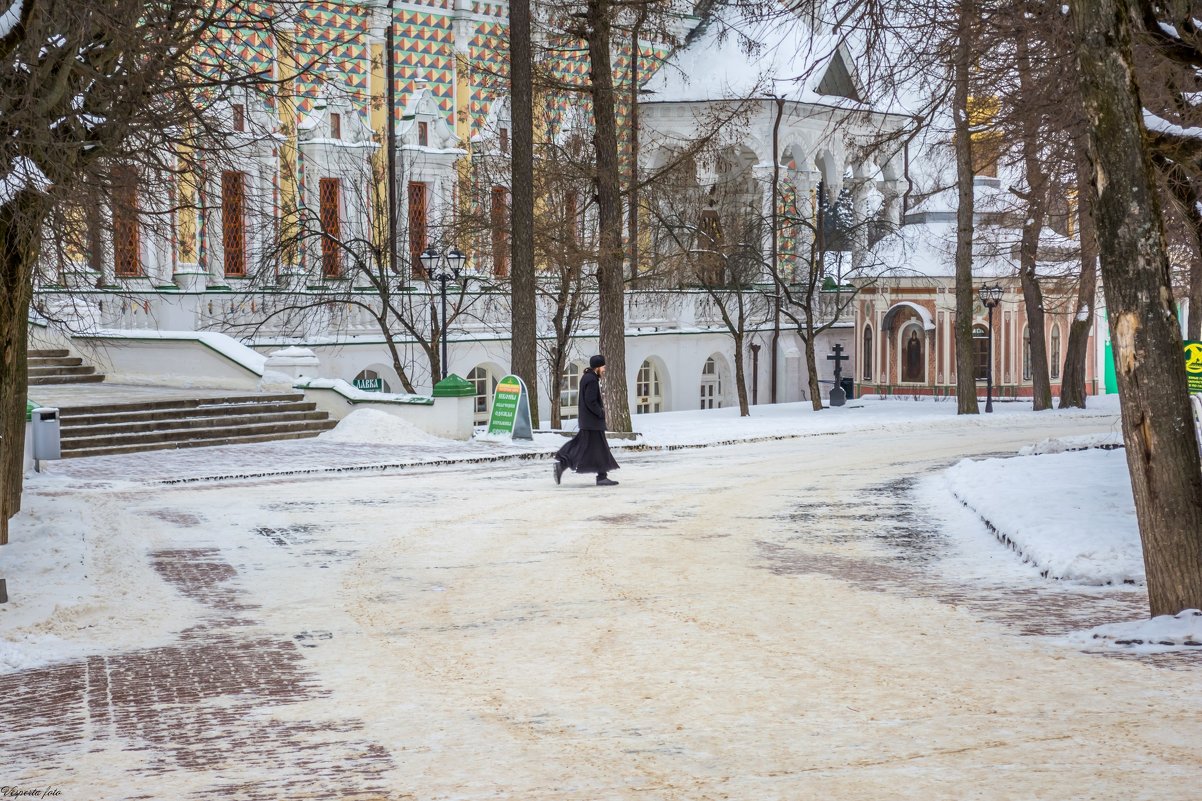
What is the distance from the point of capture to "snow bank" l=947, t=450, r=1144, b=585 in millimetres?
13172

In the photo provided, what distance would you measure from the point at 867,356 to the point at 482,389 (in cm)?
1291

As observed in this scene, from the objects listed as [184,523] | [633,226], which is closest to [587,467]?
[184,523]

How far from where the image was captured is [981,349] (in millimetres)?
48188

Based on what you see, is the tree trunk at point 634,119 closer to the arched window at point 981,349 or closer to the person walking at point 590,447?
the person walking at point 590,447

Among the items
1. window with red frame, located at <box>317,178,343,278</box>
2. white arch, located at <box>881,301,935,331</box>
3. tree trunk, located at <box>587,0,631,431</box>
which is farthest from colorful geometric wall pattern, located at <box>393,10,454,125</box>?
tree trunk, located at <box>587,0,631,431</box>

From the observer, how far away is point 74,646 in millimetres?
10680

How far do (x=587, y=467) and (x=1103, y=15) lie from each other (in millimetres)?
11396

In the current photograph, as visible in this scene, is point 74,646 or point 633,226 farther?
point 633,226

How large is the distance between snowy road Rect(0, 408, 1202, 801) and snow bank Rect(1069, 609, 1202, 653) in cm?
30

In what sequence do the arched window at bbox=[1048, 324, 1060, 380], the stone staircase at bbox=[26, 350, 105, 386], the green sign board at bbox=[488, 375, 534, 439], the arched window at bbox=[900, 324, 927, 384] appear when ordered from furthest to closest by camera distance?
1. the arched window at bbox=[900, 324, 927, 384]
2. the arched window at bbox=[1048, 324, 1060, 380]
3. the stone staircase at bbox=[26, 350, 105, 386]
4. the green sign board at bbox=[488, 375, 534, 439]

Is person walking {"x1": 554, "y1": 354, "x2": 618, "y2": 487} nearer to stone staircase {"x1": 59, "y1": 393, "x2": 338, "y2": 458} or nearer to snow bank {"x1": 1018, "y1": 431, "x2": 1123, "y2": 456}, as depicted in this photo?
snow bank {"x1": 1018, "y1": 431, "x2": 1123, "y2": 456}

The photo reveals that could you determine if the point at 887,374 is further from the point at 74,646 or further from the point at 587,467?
the point at 74,646

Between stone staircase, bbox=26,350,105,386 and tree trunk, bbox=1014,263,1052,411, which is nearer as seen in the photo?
stone staircase, bbox=26,350,105,386

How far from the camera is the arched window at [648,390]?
162 ft
